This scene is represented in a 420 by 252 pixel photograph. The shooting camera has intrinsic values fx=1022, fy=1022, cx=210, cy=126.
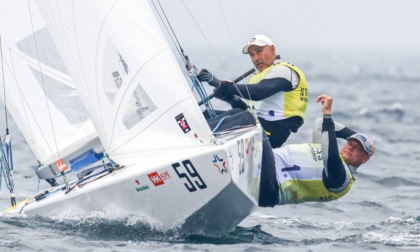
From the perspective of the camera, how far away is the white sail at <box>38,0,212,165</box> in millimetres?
6871

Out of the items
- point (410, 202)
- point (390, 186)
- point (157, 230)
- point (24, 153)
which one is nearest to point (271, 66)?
point (157, 230)

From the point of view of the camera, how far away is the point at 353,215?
889cm

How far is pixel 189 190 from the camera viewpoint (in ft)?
21.8

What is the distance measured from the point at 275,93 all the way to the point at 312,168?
63cm

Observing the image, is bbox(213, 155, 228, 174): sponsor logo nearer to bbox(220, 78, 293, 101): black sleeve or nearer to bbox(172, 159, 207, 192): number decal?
bbox(172, 159, 207, 192): number decal

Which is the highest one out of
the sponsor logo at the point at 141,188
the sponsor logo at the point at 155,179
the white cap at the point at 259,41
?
the white cap at the point at 259,41

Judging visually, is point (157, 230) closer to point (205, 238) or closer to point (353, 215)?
point (205, 238)

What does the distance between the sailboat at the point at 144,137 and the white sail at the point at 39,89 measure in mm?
799

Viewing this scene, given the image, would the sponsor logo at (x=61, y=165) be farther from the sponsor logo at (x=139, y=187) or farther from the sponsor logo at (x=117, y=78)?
the sponsor logo at (x=139, y=187)

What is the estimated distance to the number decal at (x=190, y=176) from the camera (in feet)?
21.5

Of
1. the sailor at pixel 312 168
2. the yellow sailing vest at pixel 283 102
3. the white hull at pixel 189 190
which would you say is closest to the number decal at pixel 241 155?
the white hull at pixel 189 190

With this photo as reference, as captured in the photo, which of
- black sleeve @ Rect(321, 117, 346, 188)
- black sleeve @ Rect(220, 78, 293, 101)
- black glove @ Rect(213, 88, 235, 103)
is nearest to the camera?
black sleeve @ Rect(321, 117, 346, 188)

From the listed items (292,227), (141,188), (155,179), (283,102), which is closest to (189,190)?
(155,179)

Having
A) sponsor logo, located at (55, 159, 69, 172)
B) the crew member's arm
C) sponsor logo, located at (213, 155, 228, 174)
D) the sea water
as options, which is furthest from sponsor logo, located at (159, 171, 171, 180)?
sponsor logo, located at (55, 159, 69, 172)
